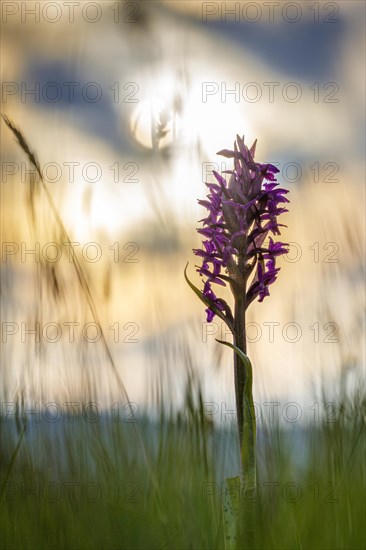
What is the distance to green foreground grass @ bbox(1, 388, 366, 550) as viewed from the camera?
236cm

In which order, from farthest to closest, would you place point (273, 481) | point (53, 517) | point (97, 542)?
point (273, 481)
point (53, 517)
point (97, 542)

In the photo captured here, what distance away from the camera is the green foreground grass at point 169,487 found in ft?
7.73

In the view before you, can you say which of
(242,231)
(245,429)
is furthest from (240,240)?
(245,429)

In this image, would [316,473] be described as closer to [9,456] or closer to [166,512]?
[166,512]

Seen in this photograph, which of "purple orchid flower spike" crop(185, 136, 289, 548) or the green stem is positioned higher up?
"purple orchid flower spike" crop(185, 136, 289, 548)

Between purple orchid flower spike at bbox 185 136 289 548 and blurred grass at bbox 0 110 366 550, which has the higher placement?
purple orchid flower spike at bbox 185 136 289 548

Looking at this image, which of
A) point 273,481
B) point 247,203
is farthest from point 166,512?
point 247,203

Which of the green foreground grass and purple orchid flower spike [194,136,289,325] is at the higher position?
purple orchid flower spike [194,136,289,325]

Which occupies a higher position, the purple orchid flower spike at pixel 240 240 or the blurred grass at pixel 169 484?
the purple orchid flower spike at pixel 240 240

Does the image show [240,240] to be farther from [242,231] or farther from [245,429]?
[245,429]

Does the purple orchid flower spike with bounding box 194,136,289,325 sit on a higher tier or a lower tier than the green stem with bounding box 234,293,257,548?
higher

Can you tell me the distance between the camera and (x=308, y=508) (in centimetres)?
249

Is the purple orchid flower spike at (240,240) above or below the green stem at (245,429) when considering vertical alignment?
above

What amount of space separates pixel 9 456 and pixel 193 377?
28.2 inches
